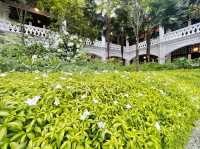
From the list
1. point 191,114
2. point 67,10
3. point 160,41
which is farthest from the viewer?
point 160,41

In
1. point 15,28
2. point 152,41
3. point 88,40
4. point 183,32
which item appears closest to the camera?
point 15,28

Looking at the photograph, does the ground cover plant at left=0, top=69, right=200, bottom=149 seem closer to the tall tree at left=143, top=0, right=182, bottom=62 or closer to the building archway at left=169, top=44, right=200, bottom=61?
the tall tree at left=143, top=0, right=182, bottom=62

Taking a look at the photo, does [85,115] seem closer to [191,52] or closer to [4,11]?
[4,11]

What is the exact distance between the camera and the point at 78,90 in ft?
7.21

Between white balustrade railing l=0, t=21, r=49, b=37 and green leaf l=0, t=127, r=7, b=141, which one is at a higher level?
white balustrade railing l=0, t=21, r=49, b=37

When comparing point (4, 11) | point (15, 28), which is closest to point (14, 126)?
point (15, 28)

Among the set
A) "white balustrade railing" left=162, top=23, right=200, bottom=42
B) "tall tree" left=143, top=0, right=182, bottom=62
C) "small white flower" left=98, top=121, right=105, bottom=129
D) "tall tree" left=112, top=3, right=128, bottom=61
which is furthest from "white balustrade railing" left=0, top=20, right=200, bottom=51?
"small white flower" left=98, top=121, right=105, bottom=129

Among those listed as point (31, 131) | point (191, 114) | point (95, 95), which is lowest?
point (191, 114)

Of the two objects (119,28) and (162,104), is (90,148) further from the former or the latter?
(119,28)

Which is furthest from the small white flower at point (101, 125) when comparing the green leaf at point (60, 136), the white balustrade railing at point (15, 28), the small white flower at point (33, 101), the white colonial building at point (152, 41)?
the white balustrade railing at point (15, 28)

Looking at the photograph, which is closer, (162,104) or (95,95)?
(95,95)

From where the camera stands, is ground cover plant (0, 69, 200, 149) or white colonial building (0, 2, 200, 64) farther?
white colonial building (0, 2, 200, 64)

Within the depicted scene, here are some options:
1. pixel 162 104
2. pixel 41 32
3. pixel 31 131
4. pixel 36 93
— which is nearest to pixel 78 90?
pixel 36 93

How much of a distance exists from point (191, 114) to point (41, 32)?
14162 millimetres
